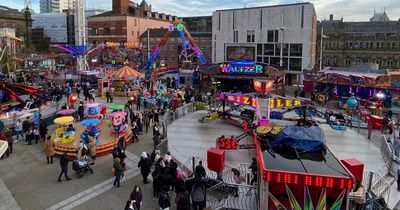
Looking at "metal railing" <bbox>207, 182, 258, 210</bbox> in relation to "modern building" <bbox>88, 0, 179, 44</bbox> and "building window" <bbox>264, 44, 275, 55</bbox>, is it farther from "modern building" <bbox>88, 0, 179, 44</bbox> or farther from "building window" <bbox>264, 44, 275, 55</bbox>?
"modern building" <bbox>88, 0, 179, 44</bbox>

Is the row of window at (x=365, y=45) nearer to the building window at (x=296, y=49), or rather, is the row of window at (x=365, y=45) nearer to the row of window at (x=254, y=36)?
the building window at (x=296, y=49)

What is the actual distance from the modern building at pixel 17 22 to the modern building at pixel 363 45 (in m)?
71.3

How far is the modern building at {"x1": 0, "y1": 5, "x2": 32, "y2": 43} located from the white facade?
14.2 m

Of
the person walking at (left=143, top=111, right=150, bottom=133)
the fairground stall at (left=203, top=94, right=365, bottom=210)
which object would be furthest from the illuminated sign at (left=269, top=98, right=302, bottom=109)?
the person walking at (left=143, top=111, right=150, bottom=133)

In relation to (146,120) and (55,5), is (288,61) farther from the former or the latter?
(55,5)

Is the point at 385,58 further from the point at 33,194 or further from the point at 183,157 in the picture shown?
the point at 33,194

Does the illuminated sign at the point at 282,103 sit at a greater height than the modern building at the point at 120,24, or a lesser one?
lesser

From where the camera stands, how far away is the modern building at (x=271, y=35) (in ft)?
156

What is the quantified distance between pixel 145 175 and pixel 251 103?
9053mm

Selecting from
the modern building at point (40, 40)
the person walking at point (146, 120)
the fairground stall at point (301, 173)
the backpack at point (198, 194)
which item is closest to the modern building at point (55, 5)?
the modern building at point (40, 40)

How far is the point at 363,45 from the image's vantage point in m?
67.7

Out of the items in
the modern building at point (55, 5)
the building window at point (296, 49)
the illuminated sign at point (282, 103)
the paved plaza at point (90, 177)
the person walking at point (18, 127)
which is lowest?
the paved plaza at point (90, 177)

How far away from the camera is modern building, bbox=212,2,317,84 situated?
156 feet

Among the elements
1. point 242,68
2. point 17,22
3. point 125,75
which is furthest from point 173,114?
point 17,22
